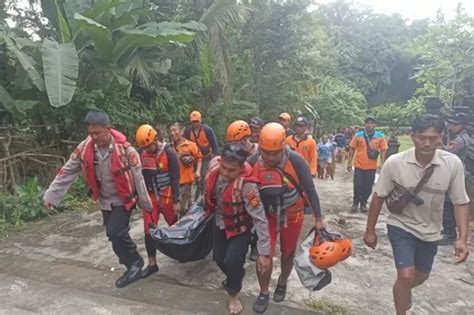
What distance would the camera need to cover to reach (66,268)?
14.3 feet

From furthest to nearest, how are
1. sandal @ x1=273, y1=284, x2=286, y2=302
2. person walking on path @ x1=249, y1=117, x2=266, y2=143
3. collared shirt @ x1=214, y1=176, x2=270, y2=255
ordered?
1. person walking on path @ x1=249, y1=117, x2=266, y2=143
2. sandal @ x1=273, y1=284, x2=286, y2=302
3. collared shirt @ x1=214, y1=176, x2=270, y2=255

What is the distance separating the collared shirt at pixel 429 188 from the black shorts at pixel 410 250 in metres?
0.05

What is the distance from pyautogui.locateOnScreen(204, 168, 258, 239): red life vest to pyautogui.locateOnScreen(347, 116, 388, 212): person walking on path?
4.15 m

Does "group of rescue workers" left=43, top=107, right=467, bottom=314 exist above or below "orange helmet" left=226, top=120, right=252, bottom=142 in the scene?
below

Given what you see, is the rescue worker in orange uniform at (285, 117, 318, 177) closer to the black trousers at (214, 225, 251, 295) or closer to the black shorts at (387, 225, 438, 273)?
the black trousers at (214, 225, 251, 295)

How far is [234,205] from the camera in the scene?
322cm

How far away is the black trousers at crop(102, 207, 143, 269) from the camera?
3.77 meters

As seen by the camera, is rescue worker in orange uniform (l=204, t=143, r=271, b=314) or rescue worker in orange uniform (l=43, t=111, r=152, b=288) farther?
rescue worker in orange uniform (l=43, t=111, r=152, b=288)

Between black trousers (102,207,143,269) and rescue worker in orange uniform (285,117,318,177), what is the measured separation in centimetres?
299

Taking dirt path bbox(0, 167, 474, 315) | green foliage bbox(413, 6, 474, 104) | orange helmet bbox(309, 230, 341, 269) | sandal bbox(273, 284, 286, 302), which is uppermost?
green foliage bbox(413, 6, 474, 104)

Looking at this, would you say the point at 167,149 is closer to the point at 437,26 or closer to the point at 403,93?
the point at 437,26

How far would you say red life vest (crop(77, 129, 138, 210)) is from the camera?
3648 mm

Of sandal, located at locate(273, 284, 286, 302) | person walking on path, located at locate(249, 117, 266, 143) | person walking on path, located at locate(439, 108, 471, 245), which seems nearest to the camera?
sandal, located at locate(273, 284, 286, 302)

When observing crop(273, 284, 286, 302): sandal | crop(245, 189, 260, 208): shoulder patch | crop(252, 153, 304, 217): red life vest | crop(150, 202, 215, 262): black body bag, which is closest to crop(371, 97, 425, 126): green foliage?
crop(150, 202, 215, 262): black body bag
